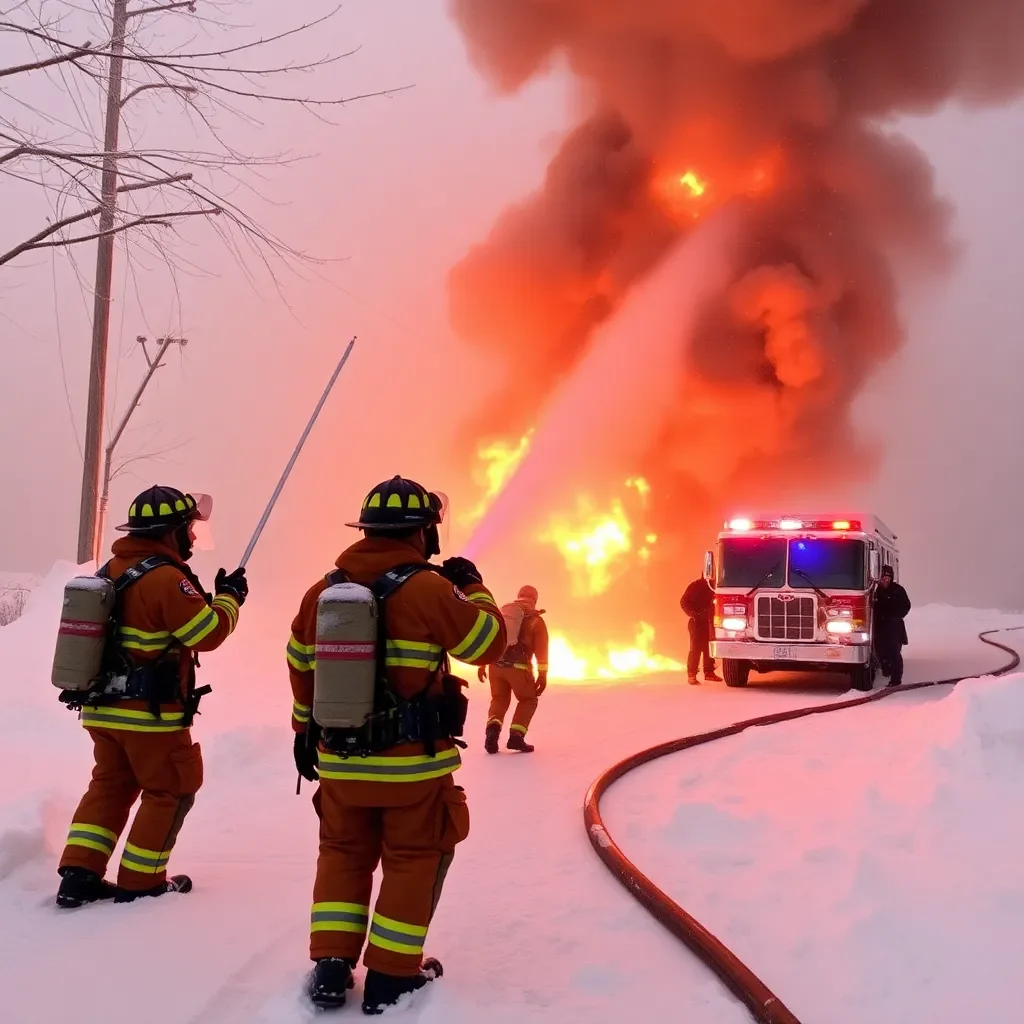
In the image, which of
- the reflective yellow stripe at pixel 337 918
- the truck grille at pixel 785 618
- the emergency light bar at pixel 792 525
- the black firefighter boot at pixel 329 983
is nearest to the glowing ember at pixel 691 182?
the emergency light bar at pixel 792 525

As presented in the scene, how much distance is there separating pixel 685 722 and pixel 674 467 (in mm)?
14222

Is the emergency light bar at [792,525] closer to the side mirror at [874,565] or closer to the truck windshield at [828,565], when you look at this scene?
the truck windshield at [828,565]

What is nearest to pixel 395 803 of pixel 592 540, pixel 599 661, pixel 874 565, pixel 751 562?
pixel 751 562

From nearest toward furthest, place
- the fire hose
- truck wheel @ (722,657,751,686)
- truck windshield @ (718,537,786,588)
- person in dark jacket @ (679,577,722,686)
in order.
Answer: the fire hose, truck windshield @ (718,537,786,588), truck wheel @ (722,657,751,686), person in dark jacket @ (679,577,722,686)

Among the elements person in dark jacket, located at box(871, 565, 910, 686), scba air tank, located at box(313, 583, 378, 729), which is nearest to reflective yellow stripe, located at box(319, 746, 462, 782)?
scba air tank, located at box(313, 583, 378, 729)

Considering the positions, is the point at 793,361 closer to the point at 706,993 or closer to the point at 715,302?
the point at 715,302

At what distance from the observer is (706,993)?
10.3 feet

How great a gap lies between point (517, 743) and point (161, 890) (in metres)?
3.93

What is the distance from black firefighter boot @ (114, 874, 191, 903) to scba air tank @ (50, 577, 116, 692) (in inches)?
35.4

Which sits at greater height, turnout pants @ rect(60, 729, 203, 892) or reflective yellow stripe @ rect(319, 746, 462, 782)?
reflective yellow stripe @ rect(319, 746, 462, 782)

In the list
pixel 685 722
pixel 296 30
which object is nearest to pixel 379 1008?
pixel 296 30

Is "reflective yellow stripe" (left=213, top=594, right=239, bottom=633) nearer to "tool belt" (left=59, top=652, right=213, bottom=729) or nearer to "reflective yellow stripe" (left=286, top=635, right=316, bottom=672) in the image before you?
"tool belt" (left=59, top=652, right=213, bottom=729)

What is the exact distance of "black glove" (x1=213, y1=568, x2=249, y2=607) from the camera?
4.34 m

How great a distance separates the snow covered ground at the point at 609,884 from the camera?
3.12 meters
